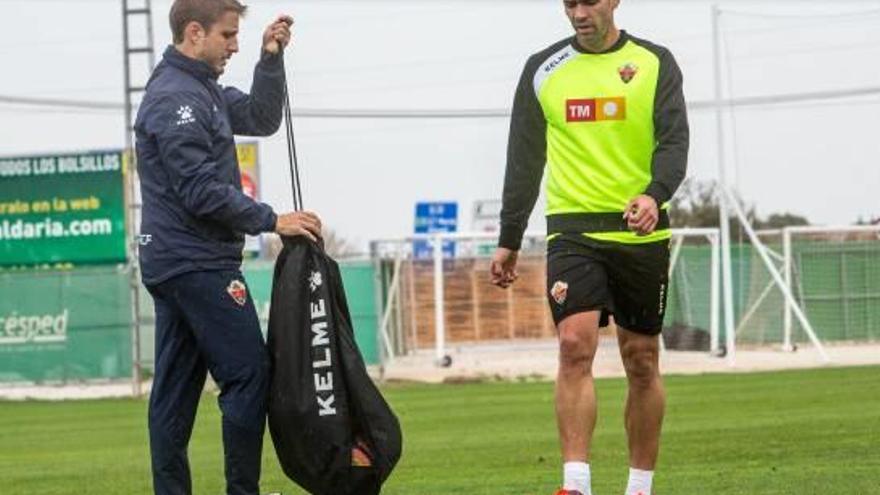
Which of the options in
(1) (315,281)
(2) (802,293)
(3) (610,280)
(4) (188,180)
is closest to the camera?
(4) (188,180)

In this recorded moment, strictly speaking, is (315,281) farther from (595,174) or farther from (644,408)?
(644,408)

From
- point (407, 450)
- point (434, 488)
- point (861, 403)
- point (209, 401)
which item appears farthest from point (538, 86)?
point (209, 401)

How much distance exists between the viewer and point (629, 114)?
29.7 ft

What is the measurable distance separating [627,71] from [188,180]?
6.03 feet

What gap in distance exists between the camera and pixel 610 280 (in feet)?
30.0

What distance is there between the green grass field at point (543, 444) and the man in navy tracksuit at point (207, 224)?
2419 millimetres

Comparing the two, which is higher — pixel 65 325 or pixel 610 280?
pixel 610 280

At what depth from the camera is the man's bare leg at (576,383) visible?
29.4 feet

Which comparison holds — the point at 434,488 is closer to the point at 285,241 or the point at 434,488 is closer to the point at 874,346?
the point at 285,241

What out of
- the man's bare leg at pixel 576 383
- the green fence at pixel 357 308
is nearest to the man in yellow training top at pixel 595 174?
the man's bare leg at pixel 576 383

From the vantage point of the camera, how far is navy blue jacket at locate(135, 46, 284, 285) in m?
8.66

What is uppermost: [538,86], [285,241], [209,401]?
[538,86]

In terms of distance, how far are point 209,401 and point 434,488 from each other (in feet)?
59.8

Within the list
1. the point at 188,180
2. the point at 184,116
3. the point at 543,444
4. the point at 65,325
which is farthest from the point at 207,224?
the point at 65,325
